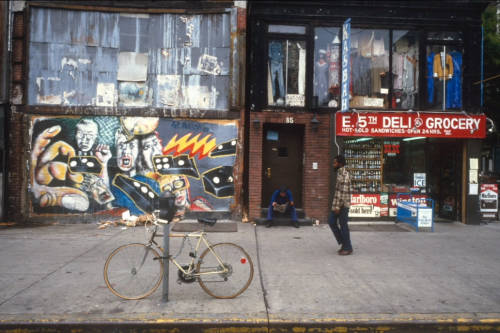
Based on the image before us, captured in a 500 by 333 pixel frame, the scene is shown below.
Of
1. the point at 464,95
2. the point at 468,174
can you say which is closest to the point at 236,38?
the point at 464,95

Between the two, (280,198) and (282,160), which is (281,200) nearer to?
(280,198)

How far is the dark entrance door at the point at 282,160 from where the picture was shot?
37.5 feet

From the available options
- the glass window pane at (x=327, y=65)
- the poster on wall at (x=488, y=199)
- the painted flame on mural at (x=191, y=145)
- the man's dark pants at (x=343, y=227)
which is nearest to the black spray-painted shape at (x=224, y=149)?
the painted flame on mural at (x=191, y=145)

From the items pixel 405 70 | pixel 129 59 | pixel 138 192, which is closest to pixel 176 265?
pixel 138 192

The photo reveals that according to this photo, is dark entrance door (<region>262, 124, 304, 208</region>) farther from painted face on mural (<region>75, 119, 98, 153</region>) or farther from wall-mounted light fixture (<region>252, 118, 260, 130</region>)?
painted face on mural (<region>75, 119, 98, 153</region>)

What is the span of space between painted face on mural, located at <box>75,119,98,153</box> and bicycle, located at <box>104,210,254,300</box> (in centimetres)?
676

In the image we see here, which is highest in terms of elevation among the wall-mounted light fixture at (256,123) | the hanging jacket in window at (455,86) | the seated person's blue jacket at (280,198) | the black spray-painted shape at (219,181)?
the hanging jacket in window at (455,86)

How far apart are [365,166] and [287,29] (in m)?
4.74

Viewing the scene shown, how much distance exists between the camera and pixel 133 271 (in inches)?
195

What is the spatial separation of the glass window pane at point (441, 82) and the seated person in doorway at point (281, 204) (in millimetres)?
5223

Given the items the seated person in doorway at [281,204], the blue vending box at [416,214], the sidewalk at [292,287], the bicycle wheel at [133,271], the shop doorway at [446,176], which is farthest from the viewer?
the shop doorway at [446,176]

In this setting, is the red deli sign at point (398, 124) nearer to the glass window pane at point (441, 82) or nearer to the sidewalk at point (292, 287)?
the glass window pane at point (441, 82)

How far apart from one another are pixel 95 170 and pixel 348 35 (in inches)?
317

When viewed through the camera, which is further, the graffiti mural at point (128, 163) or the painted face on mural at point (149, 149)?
the painted face on mural at point (149, 149)
